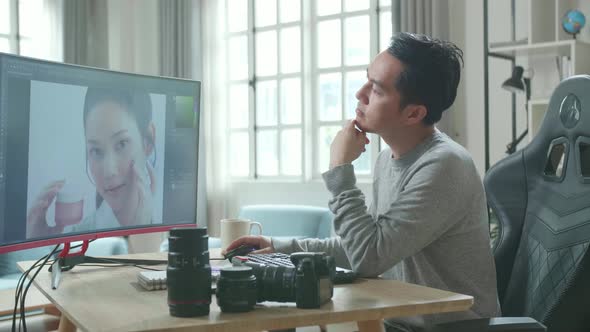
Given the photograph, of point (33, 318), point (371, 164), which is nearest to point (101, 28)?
point (371, 164)

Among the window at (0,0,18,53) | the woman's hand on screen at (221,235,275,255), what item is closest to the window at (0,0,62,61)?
the window at (0,0,18,53)

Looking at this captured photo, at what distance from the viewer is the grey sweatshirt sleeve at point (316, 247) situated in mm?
1603

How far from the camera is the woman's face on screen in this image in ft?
4.87

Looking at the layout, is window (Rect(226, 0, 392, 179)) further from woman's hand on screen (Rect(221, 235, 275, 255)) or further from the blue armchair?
woman's hand on screen (Rect(221, 235, 275, 255))

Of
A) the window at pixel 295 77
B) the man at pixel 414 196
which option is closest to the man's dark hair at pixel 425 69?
the man at pixel 414 196

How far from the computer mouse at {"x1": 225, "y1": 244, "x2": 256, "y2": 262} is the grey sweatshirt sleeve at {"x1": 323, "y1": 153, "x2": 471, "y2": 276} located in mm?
305

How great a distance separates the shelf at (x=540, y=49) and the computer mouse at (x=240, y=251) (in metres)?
2.00

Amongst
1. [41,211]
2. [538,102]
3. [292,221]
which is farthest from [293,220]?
[41,211]

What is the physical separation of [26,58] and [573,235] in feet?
3.88

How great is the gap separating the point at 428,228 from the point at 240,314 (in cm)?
49

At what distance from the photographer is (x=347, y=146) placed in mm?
1513

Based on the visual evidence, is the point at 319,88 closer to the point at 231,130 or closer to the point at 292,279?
the point at 231,130

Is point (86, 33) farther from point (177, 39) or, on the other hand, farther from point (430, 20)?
point (430, 20)

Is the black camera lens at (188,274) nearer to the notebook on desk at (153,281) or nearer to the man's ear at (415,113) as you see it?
the notebook on desk at (153,281)
